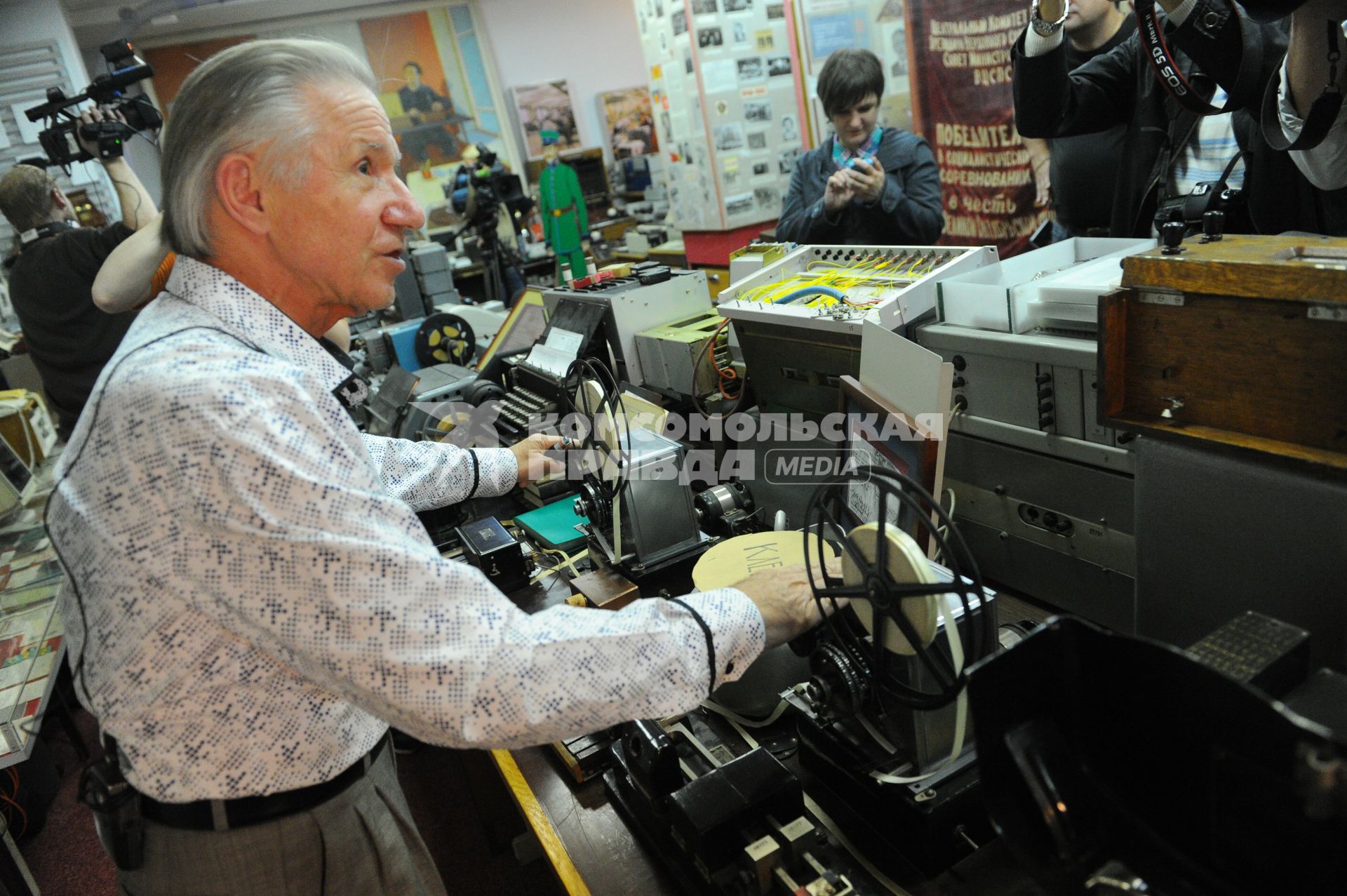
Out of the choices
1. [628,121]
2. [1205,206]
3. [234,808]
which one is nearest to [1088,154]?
[1205,206]

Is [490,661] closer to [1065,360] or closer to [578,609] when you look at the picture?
[578,609]

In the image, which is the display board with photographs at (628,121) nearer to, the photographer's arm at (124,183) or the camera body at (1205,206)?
the photographer's arm at (124,183)

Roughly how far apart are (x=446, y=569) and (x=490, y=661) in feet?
0.32

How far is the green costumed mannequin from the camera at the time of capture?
22.5 feet

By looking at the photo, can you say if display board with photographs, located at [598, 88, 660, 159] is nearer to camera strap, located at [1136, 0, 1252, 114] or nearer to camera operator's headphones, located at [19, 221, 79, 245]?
camera operator's headphones, located at [19, 221, 79, 245]

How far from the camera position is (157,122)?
2.81m

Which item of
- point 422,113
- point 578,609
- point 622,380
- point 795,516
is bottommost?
point 795,516

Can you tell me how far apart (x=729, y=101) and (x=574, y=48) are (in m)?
5.05

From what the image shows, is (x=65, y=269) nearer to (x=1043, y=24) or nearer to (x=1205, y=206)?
(x=1043, y=24)

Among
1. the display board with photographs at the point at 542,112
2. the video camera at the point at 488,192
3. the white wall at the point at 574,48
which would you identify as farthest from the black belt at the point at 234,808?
the white wall at the point at 574,48

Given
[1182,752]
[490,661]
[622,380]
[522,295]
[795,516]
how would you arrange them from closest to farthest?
[1182,752], [490,661], [795,516], [622,380], [522,295]

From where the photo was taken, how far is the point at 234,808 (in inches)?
36.2

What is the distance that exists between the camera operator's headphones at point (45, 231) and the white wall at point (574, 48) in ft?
23.6

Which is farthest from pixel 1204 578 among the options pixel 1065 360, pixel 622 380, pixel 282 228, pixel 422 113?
pixel 422 113
